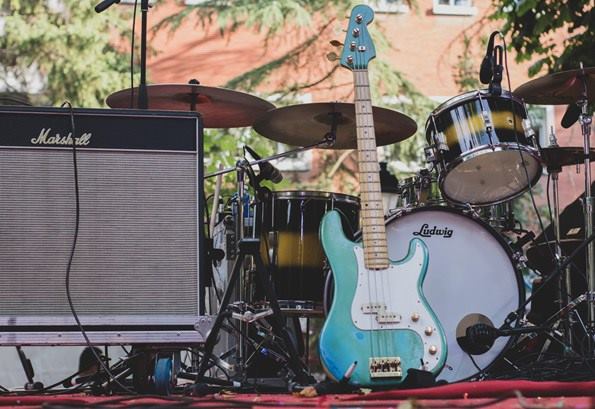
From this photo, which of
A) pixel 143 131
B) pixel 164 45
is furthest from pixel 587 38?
pixel 164 45

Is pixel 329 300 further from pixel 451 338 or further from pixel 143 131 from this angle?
pixel 143 131

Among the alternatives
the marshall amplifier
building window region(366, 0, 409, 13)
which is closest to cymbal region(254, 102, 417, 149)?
the marshall amplifier

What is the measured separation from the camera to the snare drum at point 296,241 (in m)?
5.27

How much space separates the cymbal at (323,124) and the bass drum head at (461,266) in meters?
0.88

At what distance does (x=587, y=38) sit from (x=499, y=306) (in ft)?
10.9

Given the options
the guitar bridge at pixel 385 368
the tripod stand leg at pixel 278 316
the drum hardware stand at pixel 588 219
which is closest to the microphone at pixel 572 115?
the drum hardware stand at pixel 588 219

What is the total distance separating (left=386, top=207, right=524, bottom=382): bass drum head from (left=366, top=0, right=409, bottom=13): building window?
822 centimetres

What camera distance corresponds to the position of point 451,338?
4.53m

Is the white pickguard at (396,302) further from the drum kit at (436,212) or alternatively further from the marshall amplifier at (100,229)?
the marshall amplifier at (100,229)

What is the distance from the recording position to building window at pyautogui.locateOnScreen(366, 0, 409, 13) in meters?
12.5

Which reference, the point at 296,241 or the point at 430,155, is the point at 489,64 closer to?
the point at 430,155

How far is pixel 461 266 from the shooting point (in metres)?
4.68

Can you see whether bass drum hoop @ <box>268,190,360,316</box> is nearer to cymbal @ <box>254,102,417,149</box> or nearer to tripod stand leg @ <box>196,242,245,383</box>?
cymbal @ <box>254,102,417,149</box>

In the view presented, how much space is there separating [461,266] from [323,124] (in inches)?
52.5
